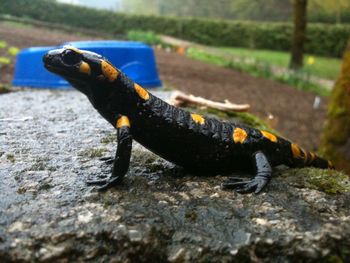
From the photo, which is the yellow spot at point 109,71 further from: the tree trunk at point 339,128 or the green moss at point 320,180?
the tree trunk at point 339,128

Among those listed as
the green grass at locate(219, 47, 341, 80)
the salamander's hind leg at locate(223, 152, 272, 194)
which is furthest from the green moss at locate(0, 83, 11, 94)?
the green grass at locate(219, 47, 341, 80)

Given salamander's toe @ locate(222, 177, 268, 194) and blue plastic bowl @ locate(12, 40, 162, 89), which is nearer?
salamander's toe @ locate(222, 177, 268, 194)

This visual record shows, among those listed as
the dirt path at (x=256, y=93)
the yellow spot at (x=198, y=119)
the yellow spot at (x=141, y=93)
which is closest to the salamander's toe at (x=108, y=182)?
the yellow spot at (x=141, y=93)

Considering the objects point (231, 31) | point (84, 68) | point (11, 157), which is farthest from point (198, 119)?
point (231, 31)

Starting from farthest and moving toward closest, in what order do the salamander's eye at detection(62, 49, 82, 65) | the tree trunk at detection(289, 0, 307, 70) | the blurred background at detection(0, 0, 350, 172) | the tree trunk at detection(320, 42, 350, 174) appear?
the tree trunk at detection(289, 0, 307, 70), the blurred background at detection(0, 0, 350, 172), the tree trunk at detection(320, 42, 350, 174), the salamander's eye at detection(62, 49, 82, 65)

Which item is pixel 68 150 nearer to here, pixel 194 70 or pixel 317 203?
pixel 317 203

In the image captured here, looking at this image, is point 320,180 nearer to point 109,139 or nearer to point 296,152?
point 296,152

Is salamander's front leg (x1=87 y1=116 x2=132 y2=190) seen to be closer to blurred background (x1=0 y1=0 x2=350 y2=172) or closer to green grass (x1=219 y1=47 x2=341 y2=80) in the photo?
blurred background (x1=0 y1=0 x2=350 y2=172)
